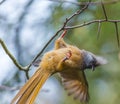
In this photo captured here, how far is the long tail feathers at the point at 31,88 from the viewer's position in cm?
268

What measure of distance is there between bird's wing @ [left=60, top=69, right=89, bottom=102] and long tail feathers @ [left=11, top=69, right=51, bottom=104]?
171mm

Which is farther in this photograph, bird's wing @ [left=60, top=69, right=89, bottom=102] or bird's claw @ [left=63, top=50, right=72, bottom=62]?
bird's wing @ [left=60, top=69, right=89, bottom=102]

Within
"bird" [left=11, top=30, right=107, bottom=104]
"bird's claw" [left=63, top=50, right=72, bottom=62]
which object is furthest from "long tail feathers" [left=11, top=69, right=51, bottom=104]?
"bird's claw" [left=63, top=50, right=72, bottom=62]

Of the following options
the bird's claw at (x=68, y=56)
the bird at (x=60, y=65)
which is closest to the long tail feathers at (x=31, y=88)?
the bird at (x=60, y=65)

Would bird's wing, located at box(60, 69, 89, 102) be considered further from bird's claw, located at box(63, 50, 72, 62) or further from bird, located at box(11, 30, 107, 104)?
bird's claw, located at box(63, 50, 72, 62)

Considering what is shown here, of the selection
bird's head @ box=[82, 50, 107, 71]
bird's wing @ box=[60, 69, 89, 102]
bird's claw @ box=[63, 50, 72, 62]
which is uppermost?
bird's claw @ box=[63, 50, 72, 62]

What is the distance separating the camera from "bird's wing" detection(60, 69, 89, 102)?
3072 mm

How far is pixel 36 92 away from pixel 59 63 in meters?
0.23

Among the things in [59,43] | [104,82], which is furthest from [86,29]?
[59,43]

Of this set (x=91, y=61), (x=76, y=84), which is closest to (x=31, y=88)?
(x=91, y=61)

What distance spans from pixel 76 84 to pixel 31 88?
512 millimetres

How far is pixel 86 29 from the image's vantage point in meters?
4.79

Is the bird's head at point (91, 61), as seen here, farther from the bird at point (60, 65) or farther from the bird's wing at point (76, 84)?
the bird's wing at point (76, 84)

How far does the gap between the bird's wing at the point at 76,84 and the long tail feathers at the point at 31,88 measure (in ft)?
0.56
